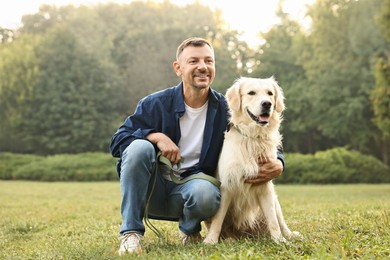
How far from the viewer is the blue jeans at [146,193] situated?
3664 mm

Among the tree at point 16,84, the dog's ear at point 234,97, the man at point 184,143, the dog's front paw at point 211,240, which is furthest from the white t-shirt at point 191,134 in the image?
the tree at point 16,84

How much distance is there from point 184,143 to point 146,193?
60cm

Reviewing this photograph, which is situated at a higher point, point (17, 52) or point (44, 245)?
point (17, 52)

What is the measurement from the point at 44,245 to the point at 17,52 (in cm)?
2856

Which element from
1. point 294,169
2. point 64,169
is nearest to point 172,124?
point 294,169

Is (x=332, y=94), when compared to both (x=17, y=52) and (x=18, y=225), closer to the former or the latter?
(x=17, y=52)

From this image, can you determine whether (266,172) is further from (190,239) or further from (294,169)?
(294,169)

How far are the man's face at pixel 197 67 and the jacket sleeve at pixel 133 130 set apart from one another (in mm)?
442

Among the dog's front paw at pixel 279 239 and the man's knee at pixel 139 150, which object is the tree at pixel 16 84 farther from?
the dog's front paw at pixel 279 239

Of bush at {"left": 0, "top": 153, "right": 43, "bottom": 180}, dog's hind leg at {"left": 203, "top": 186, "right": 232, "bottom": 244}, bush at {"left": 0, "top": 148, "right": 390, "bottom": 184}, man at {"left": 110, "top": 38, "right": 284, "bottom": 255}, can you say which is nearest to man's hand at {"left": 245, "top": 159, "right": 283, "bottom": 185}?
man at {"left": 110, "top": 38, "right": 284, "bottom": 255}

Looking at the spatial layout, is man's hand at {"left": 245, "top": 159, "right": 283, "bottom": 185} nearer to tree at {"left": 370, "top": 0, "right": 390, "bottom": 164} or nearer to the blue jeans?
the blue jeans

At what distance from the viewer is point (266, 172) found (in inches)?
153

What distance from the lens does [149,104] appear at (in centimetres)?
412

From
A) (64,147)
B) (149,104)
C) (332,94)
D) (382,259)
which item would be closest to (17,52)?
(64,147)
